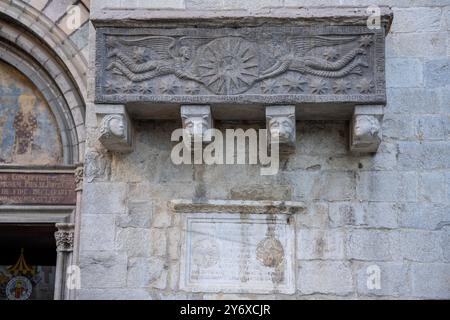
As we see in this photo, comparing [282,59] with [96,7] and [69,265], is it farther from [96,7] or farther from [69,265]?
[69,265]

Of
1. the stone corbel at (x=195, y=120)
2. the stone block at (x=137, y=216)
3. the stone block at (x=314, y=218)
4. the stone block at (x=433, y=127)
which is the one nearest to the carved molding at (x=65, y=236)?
the stone block at (x=137, y=216)

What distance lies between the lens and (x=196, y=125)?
519 centimetres

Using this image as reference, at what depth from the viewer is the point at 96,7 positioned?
5531mm

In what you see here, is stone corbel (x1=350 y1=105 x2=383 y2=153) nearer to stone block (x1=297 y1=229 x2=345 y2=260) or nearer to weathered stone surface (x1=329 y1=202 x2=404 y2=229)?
weathered stone surface (x1=329 y1=202 x2=404 y2=229)

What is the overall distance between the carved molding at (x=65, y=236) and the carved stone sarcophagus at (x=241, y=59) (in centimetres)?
129

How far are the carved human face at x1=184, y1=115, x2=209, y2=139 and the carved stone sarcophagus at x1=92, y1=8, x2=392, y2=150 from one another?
10 cm

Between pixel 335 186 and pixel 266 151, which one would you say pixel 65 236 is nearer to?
pixel 266 151

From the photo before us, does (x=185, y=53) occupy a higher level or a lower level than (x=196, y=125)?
higher

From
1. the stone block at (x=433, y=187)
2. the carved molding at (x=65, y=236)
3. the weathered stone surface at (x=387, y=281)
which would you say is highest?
the stone block at (x=433, y=187)

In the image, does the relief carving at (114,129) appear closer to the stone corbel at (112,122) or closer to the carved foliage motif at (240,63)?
the stone corbel at (112,122)

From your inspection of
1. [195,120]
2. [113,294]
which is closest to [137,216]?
[113,294]

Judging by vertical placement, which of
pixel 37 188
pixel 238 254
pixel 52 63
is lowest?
pixel 238 254

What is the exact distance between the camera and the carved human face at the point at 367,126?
5.12 metres

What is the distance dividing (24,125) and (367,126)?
284 centimetres
